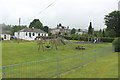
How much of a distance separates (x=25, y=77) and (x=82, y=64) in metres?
7.80

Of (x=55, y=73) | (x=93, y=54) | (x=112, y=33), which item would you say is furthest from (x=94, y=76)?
(x=112, y=33)

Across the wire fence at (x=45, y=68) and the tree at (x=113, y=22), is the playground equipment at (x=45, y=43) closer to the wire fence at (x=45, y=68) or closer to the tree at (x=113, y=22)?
the wire fence at (x=45, y=68)

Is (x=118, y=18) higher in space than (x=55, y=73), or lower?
higher

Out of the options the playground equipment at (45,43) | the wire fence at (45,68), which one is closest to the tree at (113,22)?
the playground equipment at (45,43)

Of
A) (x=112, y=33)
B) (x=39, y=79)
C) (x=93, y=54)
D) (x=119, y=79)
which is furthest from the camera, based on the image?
(x=112, y=33)

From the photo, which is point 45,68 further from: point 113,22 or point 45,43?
point 113,22

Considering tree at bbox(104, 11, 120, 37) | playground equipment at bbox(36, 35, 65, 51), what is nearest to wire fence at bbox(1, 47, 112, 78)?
playground equipment at bbox(36, 35, 65, 51)

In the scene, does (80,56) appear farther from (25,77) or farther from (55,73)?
(25,77)

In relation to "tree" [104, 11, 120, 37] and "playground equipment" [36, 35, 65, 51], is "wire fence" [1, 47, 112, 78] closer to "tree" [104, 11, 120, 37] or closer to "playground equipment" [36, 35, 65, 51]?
"playground equipment" [36, 35, 65, 51]

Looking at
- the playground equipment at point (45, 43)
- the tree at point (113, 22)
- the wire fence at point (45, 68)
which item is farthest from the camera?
the tree at point (113, 22)

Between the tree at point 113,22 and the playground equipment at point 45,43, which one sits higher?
the tree at point 113,22

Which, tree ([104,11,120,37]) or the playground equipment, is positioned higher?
tree ([104,11,120,37])

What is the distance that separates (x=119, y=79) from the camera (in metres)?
12.7

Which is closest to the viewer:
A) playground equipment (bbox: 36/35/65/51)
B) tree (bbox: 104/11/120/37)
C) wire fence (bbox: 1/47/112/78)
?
wire fence (bbox: 1/47/112/78)
